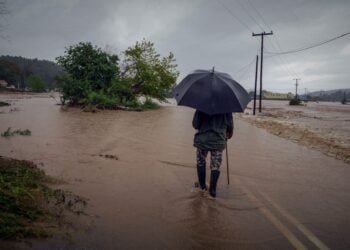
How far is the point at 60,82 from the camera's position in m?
27.9

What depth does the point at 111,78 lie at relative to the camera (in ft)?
99.0

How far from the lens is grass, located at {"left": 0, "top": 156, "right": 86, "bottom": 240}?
368 cm

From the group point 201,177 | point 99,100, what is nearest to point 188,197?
point 201,177

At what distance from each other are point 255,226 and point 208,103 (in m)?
2.01

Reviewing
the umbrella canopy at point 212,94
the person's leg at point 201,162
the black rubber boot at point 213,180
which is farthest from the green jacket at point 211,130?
the black rubber boot at point 213,180

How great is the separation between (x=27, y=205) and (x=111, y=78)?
26.8m

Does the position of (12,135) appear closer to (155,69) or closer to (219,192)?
(219,192)

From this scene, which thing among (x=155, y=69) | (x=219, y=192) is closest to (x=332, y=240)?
(x=219, y=192)

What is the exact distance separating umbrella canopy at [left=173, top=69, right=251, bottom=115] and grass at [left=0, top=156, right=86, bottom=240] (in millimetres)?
2352

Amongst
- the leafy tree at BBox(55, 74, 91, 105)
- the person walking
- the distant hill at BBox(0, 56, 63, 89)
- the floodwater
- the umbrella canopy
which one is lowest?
the floodwater

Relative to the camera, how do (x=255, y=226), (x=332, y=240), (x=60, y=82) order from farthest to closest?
(x=60, y=82)
(x=255, y=226)
(x=332, y=240)

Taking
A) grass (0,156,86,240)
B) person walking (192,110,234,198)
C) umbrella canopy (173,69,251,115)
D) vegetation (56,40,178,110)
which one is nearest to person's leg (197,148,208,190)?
person walking (192,110,234,198)

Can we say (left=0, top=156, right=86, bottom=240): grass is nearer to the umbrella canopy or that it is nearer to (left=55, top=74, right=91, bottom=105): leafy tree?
the umbrella canopy

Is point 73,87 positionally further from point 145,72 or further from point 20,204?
point 20,204
